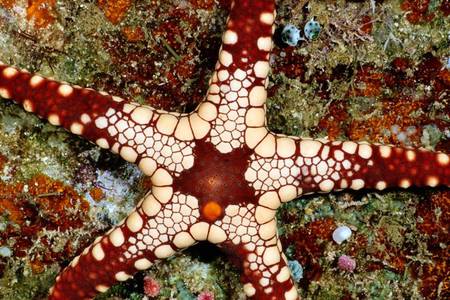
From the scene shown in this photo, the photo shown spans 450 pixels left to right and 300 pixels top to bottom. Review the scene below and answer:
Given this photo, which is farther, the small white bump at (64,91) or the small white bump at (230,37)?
the small white bump at (64,91)

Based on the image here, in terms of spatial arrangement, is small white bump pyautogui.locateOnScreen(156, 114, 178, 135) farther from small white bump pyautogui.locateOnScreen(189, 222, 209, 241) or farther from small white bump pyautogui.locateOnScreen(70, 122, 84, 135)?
small white bump pyautogui.locateOnScreen(189, 222, 209, 241)

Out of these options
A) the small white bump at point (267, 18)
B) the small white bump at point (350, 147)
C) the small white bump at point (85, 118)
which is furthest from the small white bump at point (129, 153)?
the small white bump at point (350, 147)

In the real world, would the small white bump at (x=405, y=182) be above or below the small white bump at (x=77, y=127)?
above

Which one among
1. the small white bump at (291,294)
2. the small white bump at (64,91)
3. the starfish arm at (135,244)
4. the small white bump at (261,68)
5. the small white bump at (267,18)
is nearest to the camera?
the small white bump at (267,18)

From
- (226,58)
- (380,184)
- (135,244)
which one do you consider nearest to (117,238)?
(135,244)

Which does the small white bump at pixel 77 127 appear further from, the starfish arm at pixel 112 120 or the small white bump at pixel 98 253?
the small white bump at pixel 98 253

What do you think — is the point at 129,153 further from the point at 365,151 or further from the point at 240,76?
the point at 365,151

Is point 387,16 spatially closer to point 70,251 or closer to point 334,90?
point 334,90
